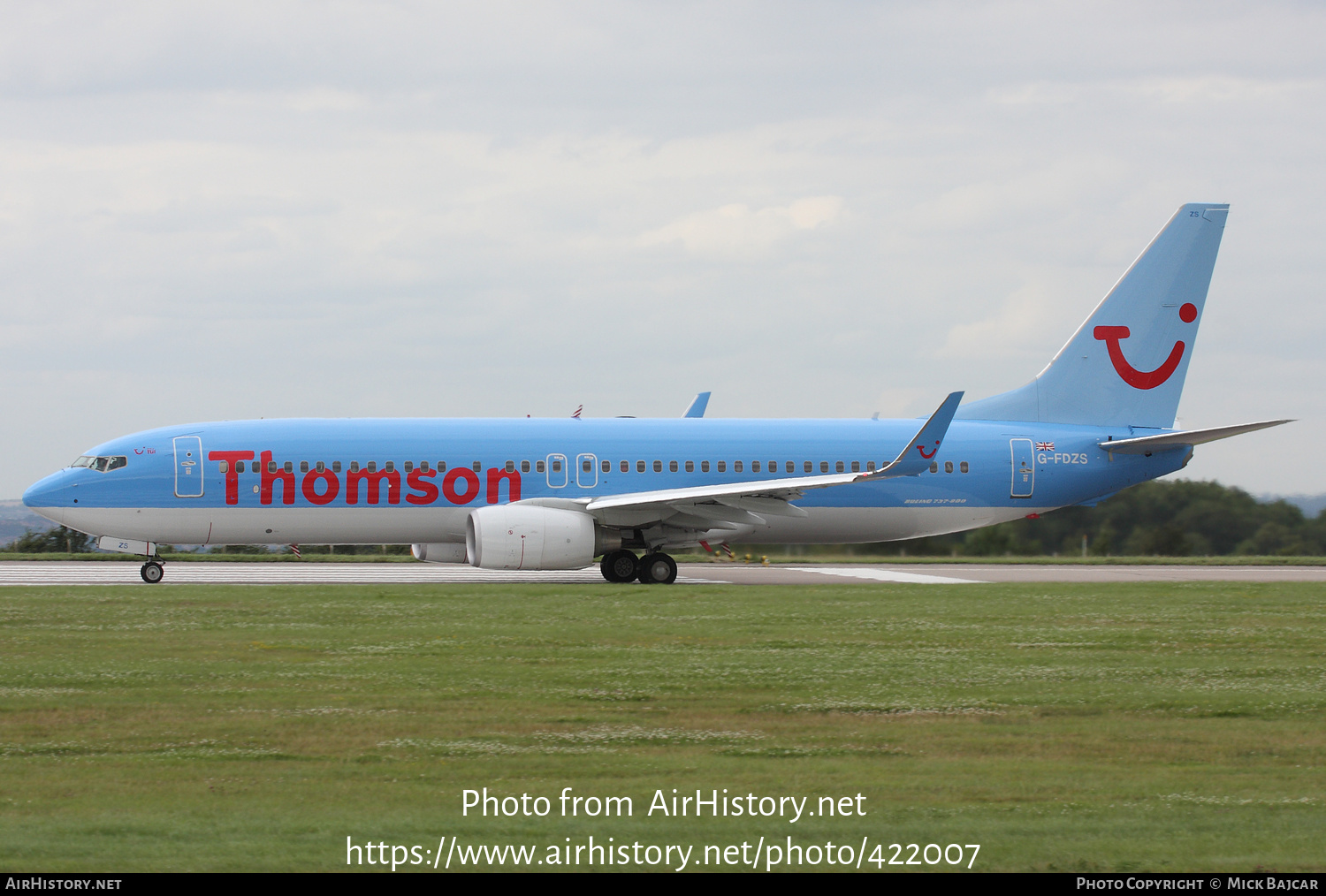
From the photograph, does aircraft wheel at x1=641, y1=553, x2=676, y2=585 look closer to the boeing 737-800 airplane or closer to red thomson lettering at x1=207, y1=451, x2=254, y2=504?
the boeing 737-800 airplane

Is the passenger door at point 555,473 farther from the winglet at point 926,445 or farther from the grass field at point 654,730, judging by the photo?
the grass field at point 654,730

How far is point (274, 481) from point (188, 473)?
177 centimetres

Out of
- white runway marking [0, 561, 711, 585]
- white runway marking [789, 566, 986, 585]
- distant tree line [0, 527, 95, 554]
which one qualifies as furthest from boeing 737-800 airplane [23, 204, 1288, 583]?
distant tree line [0, 527, 95, 554]

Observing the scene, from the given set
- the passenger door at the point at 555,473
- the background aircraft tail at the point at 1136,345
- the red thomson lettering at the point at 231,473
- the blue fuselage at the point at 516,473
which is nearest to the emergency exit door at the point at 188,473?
the blue fuselage at the point at 516,473

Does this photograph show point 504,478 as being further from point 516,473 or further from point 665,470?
point 665,470

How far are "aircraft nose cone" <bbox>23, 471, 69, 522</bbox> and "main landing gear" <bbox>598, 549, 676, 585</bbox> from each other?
449 inches

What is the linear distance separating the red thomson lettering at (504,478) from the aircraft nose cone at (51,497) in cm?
880

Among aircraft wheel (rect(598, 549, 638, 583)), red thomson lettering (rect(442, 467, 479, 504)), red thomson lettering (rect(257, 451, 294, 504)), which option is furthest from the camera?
red thomson lettering (rect(442, 467, 479, 504))

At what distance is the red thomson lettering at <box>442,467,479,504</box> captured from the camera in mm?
28984

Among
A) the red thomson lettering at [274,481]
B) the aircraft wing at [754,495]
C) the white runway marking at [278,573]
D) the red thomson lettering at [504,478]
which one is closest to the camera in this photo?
the aircraft wing at [754,495]

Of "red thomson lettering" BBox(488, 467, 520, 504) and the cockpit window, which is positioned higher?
the cockpit window

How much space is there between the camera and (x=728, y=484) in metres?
29.9

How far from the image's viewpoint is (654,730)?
10703mm

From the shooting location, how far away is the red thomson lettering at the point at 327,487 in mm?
28389
